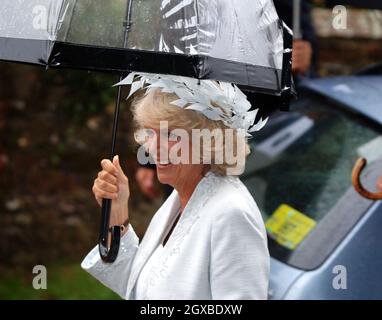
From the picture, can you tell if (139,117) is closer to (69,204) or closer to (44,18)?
(44,18)

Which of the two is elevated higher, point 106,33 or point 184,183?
Result: point 106,33

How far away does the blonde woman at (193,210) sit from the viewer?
264 cm

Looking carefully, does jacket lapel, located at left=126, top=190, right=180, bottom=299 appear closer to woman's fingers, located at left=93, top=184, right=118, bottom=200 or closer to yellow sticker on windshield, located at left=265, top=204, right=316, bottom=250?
woman's fingers, located at left=93, top=184, right=118, bottom=200

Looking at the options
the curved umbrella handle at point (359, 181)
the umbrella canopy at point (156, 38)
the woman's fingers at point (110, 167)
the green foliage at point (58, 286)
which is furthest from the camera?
the green foliage at point (58, 286)

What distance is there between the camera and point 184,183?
2.88 m

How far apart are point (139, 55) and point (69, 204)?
177 inches

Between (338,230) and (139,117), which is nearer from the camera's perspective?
(139,117)

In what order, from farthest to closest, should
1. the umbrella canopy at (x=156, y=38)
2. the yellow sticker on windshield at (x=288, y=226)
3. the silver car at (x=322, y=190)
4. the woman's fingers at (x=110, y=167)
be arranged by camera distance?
the yellow sticker on windshield at (x=288, y=226)
the silver car at (x=322, y=190)
the woman's fingers at (x=110, y=167)
the umbrella canopy at (x=156, y=38)

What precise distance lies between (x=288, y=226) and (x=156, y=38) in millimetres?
1375

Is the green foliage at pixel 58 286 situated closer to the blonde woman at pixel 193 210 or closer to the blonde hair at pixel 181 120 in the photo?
the blonde woman at pixel 193 210

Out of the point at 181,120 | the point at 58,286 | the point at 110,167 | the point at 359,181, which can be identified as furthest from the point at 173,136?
the point at 58,286

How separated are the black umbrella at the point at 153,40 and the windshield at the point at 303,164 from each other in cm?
103

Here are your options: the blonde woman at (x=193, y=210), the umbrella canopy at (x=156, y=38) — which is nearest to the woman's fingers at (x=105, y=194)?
the blonde woman at (x=193, y=210)
